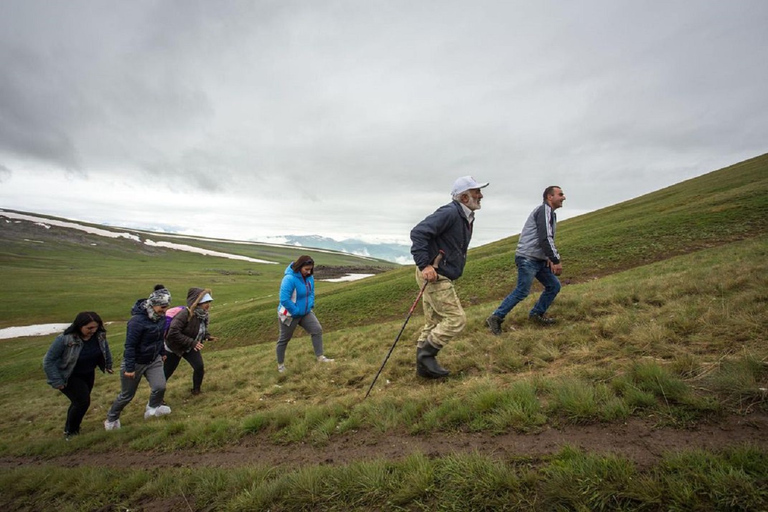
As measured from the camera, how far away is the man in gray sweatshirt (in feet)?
25.8

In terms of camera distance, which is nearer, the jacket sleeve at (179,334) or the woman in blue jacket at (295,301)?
the jacket sleeve at (179,334)

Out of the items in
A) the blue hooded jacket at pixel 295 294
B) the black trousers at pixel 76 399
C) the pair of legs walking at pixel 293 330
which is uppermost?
the blue hooded jacket at pixel 295 294

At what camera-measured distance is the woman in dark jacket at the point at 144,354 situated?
812 cm

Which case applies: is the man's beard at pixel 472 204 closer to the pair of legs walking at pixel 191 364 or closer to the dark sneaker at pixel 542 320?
the dark sneaker at pixel 542 320

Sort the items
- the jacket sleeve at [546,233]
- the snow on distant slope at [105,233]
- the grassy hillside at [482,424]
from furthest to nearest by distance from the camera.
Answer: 1. the snow on distant slope at [105,233]
2. the jacket sleeve at [546,233]
3. the grassy hillside at [482,424]

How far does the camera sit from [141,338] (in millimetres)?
8258

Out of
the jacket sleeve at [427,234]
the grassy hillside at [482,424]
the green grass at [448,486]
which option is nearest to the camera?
the green grass at [448,486]

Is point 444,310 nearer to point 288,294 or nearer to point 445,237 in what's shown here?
point 445,237

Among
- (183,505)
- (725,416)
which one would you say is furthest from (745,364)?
(183,505)

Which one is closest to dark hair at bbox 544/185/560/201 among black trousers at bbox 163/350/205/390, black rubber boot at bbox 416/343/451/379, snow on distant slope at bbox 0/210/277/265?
black rubber boot at bbox 416/343/451/379

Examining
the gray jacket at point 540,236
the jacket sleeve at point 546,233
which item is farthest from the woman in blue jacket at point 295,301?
the jacket sleeve at point 546,233

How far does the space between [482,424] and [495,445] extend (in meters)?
0.41

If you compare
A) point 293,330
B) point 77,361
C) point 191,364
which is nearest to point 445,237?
point 293,330

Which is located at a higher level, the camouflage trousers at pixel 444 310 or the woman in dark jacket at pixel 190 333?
the camouflage trousers at pixel 444 310
